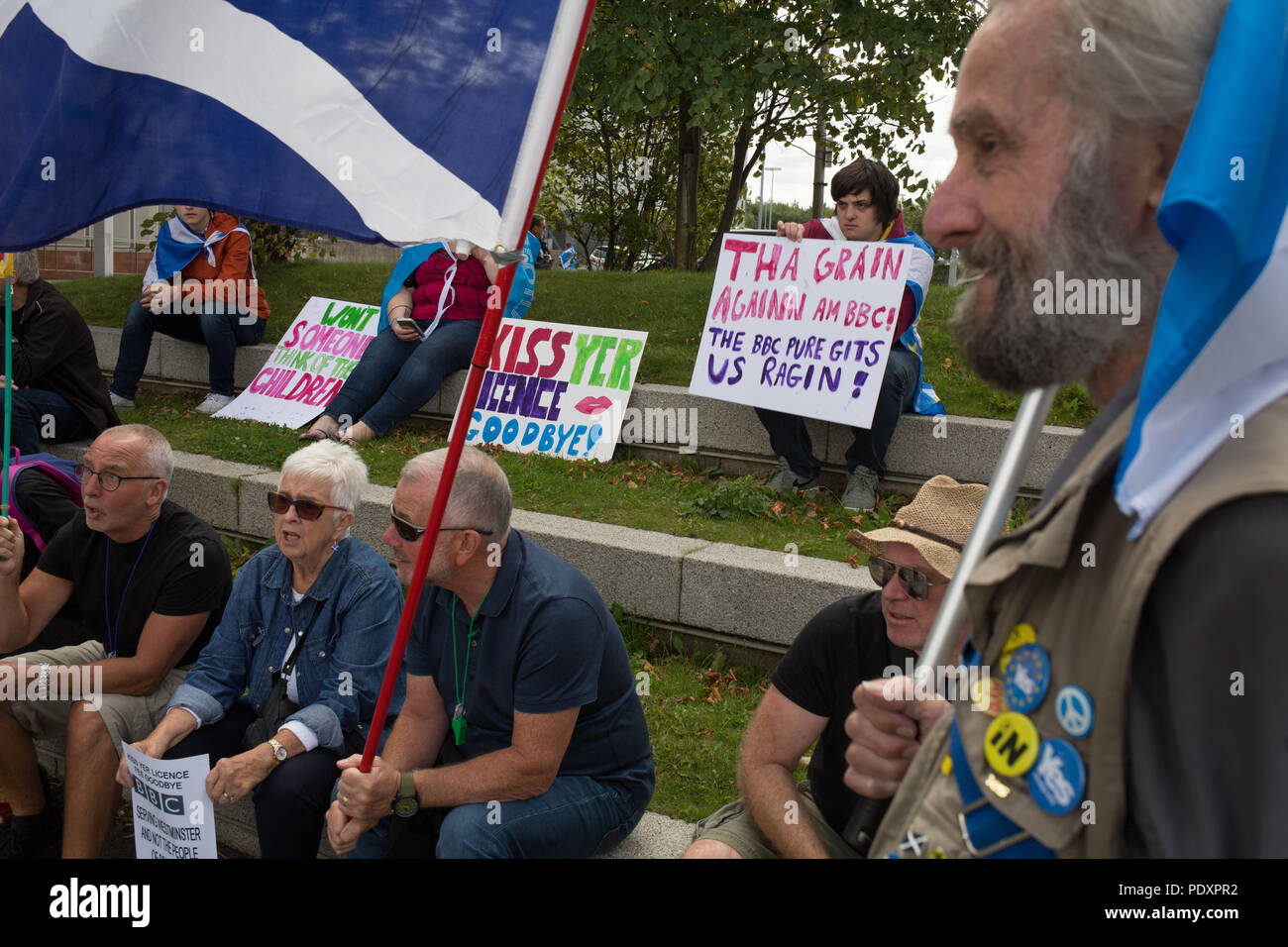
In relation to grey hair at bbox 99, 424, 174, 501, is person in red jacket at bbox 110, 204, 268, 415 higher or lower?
higher

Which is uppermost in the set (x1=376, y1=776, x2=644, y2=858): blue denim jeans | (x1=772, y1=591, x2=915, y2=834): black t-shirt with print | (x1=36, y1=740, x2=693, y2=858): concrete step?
(x1=772, y1=591, x2=915, y2=834): black t-shirt with print

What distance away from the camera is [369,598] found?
4.20 metres

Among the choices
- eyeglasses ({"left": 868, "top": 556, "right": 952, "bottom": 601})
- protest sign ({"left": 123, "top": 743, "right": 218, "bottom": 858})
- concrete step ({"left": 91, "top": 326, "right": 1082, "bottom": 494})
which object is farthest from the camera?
concrete step ({"left": 91, "top": 326, "right": 1082, "bottom": 494})

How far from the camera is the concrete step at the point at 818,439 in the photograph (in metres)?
6.15

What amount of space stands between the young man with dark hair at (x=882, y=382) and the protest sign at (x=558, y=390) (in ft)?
3.83

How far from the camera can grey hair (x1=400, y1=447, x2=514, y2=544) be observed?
3.57 m

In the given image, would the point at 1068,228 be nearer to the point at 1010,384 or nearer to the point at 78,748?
the point at 1010,384

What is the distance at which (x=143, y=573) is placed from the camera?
179 inches

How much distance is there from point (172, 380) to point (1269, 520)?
33.9 ft

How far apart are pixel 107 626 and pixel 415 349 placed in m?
3.82

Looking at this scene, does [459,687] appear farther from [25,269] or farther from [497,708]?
[25,269]
